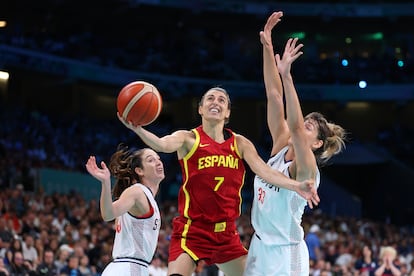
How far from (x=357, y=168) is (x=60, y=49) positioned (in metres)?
12.8

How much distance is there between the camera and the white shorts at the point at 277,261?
22.0 feet

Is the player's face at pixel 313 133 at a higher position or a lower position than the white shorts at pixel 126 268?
higher

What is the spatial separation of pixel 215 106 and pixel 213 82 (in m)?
22.1

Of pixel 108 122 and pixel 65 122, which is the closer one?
pixel 65 122

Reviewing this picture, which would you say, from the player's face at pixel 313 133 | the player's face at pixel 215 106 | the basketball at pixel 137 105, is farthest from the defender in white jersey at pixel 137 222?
the player's face at pixel 313 133

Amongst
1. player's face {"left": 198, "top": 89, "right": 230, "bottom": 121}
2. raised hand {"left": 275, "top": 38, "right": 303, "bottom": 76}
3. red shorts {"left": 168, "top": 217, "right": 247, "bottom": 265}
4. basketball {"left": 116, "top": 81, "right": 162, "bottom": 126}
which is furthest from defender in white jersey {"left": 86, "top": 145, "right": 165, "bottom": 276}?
raised hand {"left": 275, "top": 38, "right": 303, "bottom": 76}

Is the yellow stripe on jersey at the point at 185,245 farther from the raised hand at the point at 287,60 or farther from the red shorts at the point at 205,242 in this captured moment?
the raised hand at the point at 287,60

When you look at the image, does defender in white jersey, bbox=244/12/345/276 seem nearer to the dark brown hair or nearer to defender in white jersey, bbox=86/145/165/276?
defender in white jersey, bbox=86/145/165/276

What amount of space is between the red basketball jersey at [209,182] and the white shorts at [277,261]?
0.44m

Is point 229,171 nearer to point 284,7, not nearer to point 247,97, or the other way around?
point 247,97

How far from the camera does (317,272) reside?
49.6ft

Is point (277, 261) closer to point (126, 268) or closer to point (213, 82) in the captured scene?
point (126, 268)

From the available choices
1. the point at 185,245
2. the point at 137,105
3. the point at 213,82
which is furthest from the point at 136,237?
the point at 213,82

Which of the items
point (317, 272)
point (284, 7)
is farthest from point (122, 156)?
point (284, 7)
